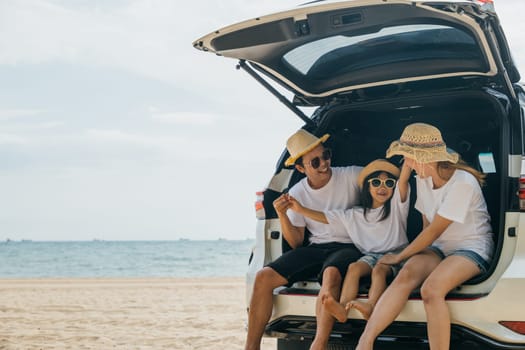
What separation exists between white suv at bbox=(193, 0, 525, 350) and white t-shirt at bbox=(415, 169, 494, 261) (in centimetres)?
12

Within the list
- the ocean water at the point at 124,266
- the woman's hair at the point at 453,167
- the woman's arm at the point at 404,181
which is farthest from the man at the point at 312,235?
the ocean water at the point at 124,266

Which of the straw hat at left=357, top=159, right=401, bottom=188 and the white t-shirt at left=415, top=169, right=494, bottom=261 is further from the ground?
the straw hat at left=357, top=159, right=401, bottom=188

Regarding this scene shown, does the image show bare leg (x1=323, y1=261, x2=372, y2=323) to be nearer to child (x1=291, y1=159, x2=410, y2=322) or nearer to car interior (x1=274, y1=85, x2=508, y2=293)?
child (x1=291, y1=159, x2=410, y2=322)

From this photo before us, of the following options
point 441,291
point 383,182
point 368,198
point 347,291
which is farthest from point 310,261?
point 441,291

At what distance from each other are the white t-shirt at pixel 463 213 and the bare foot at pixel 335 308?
0.66 m

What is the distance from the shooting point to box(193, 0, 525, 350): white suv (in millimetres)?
3791

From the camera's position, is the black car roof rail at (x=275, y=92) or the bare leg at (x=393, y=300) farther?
the black car roof rail at (x=275, y=92)

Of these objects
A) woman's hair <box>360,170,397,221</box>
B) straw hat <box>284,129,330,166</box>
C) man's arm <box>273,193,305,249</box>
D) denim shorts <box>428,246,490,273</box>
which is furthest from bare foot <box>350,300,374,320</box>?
straw hat <box>284,129,330,166</box>

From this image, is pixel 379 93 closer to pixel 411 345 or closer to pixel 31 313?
pixel 411 345

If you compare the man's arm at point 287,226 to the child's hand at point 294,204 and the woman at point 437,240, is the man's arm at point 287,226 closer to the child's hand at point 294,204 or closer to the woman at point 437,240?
the child's hand at point 294,204

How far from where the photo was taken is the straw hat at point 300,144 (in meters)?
4.69

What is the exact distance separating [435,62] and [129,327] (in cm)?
535

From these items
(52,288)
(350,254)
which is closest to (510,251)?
(350,254)

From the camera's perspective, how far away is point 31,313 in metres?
10.2
